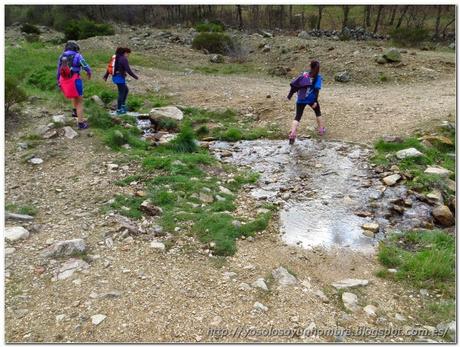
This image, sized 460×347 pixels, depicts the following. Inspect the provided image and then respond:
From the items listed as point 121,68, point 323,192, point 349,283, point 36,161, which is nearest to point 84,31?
point 121,68

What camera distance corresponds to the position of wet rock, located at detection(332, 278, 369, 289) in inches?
175

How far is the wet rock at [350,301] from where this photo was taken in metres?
4.14

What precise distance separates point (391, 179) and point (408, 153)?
3.32 feet


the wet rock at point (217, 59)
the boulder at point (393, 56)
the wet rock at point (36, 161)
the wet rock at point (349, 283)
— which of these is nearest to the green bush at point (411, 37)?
the boulder at point (393, 56)

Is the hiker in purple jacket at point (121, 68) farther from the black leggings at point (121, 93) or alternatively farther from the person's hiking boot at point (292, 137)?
the person's hiking boot at point (292, 137)

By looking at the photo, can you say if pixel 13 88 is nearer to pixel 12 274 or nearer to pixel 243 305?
pixel 12 274

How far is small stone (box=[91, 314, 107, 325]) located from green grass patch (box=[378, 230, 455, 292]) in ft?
10.4

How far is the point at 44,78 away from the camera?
43.4 feet

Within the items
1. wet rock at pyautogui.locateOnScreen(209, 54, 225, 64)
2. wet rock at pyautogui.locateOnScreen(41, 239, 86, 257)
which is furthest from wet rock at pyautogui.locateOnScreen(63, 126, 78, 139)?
wet rock at pyautogui.locateOnScreen(209, 54, 225, 64)

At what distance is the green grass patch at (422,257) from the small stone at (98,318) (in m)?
3.18

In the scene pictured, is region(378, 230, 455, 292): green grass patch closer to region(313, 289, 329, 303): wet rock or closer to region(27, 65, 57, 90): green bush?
region(313, 289, 329, 303): wet rock

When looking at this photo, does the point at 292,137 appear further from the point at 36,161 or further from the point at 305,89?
the point at 36,161

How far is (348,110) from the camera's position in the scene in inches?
408

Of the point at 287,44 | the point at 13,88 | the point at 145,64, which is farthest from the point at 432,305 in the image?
the point at 287,44
